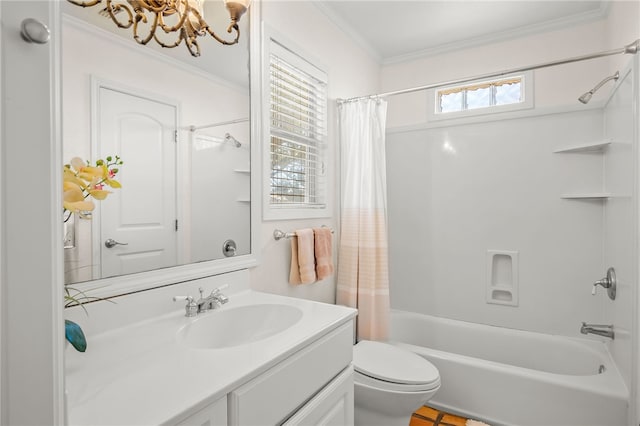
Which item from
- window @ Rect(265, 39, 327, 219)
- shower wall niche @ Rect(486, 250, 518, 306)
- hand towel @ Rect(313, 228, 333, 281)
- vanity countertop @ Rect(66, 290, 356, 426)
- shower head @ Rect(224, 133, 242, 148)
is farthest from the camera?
shower wall niche @ Rect(486, 250, 518, 306)

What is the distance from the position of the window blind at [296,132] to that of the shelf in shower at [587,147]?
1590mm

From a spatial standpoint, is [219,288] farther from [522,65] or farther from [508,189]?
[522,65]

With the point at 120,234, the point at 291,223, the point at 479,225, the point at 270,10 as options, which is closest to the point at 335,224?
the point at 291,223

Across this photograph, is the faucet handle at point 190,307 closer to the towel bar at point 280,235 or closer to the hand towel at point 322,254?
the towel bar at point 280,235

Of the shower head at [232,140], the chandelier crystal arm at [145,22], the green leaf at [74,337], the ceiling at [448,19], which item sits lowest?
the green leaf at [74,337]

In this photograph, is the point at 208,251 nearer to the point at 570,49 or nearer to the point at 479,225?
the point at 479,225

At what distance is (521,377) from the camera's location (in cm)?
187

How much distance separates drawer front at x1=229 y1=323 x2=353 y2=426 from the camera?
0.85m

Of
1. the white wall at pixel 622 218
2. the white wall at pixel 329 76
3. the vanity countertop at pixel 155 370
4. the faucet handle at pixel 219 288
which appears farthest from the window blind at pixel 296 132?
the white wall at pixel 622 218

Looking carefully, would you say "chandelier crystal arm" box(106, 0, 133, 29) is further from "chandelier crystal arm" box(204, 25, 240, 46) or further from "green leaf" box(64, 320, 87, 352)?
"green leaf" box(64, 320, 87, 352)

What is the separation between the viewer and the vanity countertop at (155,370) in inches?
26.6

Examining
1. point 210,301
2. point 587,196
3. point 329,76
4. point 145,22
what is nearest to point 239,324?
point 210,301

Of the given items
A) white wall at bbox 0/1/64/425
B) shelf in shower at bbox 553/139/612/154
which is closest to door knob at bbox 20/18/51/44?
white wall at bbox 0/1/64/425

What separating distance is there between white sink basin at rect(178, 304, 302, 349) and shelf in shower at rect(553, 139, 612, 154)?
2063mm
